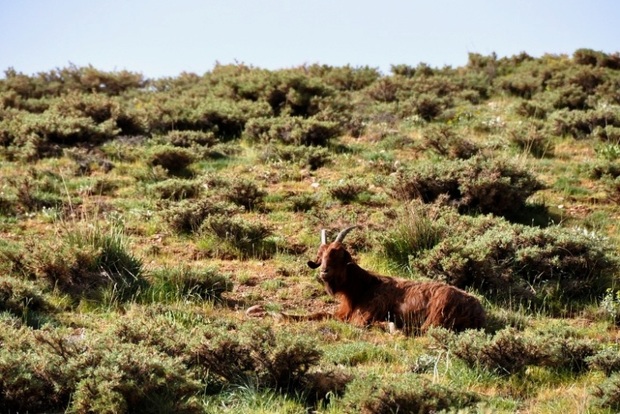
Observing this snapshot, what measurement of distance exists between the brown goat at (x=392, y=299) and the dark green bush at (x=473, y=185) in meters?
3.14

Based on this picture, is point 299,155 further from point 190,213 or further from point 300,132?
point 190,213

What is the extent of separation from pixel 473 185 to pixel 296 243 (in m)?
2.82

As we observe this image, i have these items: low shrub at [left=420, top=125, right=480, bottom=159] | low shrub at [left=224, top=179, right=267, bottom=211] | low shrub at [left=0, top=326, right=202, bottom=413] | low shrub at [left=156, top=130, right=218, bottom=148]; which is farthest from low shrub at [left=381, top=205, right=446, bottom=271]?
low shrub at [left=156, top=130, right=218, bottom=148]

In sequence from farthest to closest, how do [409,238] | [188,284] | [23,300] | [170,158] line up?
[170,158] < [409,238] < [188,284] < [23,300]

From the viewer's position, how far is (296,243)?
11.0m

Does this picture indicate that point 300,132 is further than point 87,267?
Yes

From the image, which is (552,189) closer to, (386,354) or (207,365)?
(386,354)

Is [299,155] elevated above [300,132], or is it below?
below

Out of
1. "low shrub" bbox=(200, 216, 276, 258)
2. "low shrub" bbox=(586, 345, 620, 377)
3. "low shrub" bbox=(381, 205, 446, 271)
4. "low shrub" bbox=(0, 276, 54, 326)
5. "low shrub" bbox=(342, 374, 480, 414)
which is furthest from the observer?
"low shrub" bbox=(200, 216, 276, 258)

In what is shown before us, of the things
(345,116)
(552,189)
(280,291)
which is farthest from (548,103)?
(280,291)

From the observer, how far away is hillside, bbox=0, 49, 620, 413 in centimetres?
589

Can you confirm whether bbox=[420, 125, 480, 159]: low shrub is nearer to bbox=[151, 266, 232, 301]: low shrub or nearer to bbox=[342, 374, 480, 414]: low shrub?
bbox=[151, 266, 232, 301]: low shrub

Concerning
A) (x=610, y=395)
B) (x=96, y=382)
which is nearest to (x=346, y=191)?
(x=610, y=395)

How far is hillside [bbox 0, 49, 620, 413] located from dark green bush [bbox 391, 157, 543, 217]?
0.12ft
